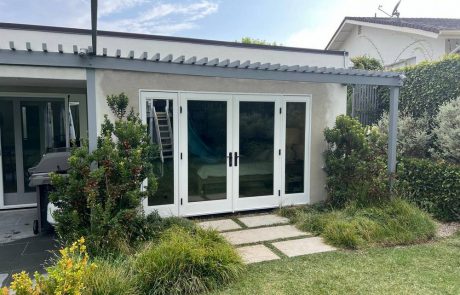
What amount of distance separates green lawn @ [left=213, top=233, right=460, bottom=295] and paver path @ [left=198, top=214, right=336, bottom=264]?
0.26 m

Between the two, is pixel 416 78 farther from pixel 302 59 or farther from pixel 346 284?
pixel 346 284

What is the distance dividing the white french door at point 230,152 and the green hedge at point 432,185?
2074 mm

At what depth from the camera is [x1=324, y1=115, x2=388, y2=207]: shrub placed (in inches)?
267

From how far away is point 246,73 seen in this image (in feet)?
18.6

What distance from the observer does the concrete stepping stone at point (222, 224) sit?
6332mm

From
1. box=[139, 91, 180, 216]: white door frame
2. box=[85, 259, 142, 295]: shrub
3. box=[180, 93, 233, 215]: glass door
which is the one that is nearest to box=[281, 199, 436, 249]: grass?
box=[180, 93, 233, 215]: glass door

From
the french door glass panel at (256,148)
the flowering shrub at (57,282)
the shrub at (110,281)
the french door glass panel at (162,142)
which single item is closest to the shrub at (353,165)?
the french door glass panel at (256,148)

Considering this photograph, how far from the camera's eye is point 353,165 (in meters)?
7.05

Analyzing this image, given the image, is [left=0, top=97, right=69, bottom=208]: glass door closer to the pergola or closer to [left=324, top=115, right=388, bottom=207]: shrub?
the pergola

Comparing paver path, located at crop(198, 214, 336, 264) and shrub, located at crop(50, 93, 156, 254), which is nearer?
shrub, located at crop(50, 93, 156, 254)

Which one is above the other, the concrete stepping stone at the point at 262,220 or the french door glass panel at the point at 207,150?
the french door glass panel at the point at 207,150

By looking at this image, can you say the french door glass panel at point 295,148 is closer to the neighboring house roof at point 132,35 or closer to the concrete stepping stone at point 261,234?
the concrete stepping stone at point 261,234

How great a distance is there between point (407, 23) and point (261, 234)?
1101cm

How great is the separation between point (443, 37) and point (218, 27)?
7520mm
